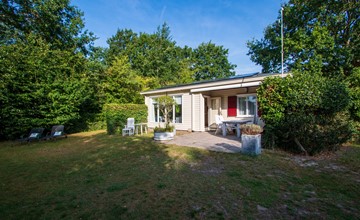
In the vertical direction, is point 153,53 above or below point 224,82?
above

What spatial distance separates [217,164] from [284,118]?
305 cm

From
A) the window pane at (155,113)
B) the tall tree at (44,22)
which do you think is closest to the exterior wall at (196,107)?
the window pane at (155,113)

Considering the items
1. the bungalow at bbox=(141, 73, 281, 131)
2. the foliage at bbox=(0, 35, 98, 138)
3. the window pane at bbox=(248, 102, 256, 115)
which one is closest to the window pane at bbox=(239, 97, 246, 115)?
the bungalow at bbox=(141, 73, 281, 131)

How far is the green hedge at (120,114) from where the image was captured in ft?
36.7

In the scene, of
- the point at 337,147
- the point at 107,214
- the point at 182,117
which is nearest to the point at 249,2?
the point at 182,117

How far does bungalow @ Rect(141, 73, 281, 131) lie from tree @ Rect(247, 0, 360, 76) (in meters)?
5.19

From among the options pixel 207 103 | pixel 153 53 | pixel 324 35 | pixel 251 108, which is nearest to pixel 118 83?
pixel 207 103

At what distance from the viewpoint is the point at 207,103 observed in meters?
11.9

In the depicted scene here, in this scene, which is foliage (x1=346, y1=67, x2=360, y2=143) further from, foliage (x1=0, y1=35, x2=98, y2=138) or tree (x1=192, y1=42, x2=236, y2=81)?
tree (x1=192, y1=42, x2=236, y2=81)

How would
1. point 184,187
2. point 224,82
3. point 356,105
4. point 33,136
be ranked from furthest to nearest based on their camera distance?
1. point 224,82
2. point 33,136
3. point 356,105
4. point 184,187

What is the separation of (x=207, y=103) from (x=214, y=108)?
0.78 m

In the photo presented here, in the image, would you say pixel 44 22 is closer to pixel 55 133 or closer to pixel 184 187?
pixel 55 133

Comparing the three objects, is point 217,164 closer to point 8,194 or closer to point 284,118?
point 284,118

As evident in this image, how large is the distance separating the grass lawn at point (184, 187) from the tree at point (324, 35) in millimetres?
8270
